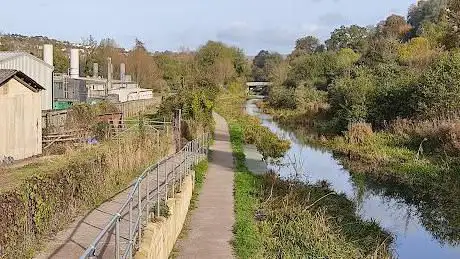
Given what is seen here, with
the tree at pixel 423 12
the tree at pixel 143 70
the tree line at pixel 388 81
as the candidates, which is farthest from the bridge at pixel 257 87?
the tree at pixel 143 70

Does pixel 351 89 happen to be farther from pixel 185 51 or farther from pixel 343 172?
pixel 185 51

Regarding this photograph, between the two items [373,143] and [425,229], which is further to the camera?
[373,143]

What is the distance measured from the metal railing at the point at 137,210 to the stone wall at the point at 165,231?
0.14 meters

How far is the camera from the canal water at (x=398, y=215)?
1516 cm

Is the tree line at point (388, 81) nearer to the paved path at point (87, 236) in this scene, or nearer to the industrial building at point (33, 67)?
the industrial building at point (33, 67)

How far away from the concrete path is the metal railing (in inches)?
40.8

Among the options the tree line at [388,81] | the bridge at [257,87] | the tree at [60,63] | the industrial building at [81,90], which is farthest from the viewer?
the bridge at [257,87]

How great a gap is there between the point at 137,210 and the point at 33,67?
23.1 m

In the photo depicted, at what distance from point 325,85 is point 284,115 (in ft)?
43.4

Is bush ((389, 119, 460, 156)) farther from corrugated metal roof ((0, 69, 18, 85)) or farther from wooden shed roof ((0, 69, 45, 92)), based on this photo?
corrugated metal roof ((0, 69, 18, 85))

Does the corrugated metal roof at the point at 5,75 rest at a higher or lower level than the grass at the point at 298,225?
higher

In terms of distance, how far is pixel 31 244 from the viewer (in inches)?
364

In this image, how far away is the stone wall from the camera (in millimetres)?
8938

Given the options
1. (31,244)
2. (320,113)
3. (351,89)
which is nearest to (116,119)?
(351,89)
